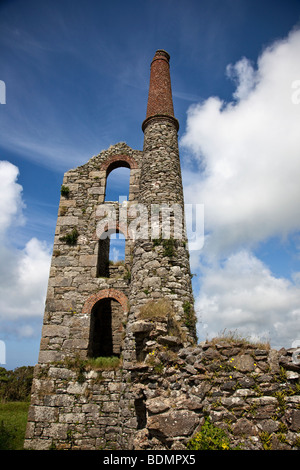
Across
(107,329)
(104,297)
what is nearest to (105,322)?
(107,329)

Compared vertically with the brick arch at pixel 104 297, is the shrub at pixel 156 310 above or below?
below

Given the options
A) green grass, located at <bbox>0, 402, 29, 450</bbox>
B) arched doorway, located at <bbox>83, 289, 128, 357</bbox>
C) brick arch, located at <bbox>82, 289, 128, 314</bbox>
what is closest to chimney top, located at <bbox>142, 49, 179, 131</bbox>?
brick arch, located at <bbox>82, 289, 128, 314</bbox>

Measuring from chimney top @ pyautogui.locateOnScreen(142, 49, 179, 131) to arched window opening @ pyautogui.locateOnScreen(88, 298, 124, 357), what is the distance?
326 inches

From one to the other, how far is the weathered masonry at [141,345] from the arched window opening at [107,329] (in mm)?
43

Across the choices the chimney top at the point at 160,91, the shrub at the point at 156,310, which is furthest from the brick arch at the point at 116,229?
the chimney top at the point at 160,91

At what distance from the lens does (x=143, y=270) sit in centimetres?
982

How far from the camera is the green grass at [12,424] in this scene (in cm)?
995

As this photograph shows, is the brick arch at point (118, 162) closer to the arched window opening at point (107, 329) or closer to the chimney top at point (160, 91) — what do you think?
the chimney top at point (160, 91)

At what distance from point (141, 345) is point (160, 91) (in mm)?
11539

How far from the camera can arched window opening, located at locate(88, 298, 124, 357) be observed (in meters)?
11.8

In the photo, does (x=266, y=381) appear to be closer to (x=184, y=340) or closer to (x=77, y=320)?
(x=184, y=340)

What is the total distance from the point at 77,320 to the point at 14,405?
844 centimetres

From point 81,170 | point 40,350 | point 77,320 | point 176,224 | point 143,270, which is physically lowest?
point 40,350

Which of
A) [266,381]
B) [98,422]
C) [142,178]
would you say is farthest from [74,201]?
[266,381]
